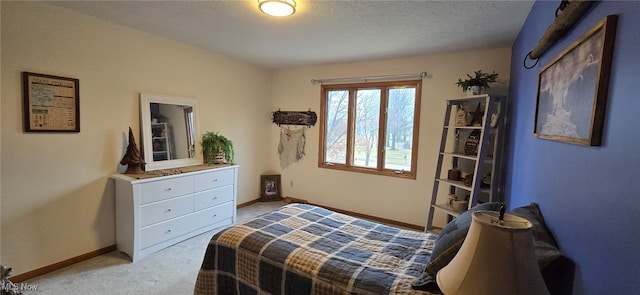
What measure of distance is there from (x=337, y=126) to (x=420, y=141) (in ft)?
4.15

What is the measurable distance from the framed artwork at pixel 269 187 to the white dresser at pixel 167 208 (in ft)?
3.66

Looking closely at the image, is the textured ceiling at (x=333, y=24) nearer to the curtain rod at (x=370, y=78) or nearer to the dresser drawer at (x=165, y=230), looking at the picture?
the curtain rod at (x=370, y=78)

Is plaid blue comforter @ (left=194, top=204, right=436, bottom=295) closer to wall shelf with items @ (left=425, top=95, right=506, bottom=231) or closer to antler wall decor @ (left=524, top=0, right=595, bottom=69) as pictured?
wall shelf with items @ (left=425, top=95, right=506, bottom=231)

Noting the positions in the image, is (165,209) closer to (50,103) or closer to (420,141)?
(50,103)

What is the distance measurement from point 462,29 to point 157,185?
3.29 m

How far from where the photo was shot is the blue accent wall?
2.39ft

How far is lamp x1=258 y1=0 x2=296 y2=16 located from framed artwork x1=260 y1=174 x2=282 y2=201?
3100 millimetres

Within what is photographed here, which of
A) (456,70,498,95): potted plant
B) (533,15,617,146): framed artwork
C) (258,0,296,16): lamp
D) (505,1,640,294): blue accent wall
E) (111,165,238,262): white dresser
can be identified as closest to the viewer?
(505,1,640,294): blue accent wall

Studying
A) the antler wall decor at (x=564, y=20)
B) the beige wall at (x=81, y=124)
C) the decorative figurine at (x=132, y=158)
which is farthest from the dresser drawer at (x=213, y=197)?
the antler wall decor at (x=564, y=20)

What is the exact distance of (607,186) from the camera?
2.78 ft

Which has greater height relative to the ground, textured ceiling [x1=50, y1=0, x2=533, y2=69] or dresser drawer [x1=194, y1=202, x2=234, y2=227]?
textured ceiling [x1=50, y1=0, x2=533, y2=69]

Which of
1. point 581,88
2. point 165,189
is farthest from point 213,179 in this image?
point 581,88

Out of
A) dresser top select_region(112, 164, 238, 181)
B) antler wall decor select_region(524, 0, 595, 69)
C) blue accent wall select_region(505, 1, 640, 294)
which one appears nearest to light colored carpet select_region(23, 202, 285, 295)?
dresser top select_region(112, 164, 238, 181)

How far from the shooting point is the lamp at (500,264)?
0.79 m
